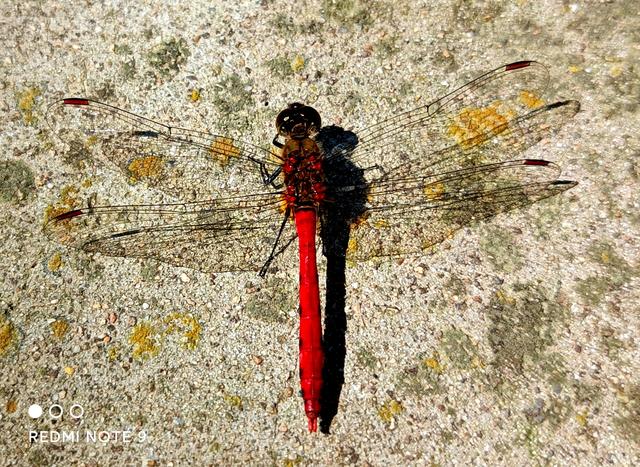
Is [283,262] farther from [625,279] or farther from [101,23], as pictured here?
[101,23]

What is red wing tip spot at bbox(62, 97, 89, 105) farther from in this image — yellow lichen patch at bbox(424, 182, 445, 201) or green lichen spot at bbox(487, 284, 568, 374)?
green lichen spot at bbox(487, 284, 568, 374)

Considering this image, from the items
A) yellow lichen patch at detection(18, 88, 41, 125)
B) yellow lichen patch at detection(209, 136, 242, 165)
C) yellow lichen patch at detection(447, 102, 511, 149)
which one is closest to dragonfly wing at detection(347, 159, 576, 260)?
yellow lichen patch at detection(447, 102, 511, 149)

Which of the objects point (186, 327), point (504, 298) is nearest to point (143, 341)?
point (186, 327)

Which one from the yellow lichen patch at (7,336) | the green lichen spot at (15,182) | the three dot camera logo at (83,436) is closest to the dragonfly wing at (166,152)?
the green lichen spot at (15,182)

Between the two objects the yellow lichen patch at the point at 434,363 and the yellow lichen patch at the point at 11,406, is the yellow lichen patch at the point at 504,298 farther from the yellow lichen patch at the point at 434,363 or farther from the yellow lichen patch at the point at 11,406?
the yellow lichen patch at the point at 11,406

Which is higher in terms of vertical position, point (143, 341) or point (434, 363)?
point (143, 341)

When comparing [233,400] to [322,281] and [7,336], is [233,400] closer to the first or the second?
[322,281]
